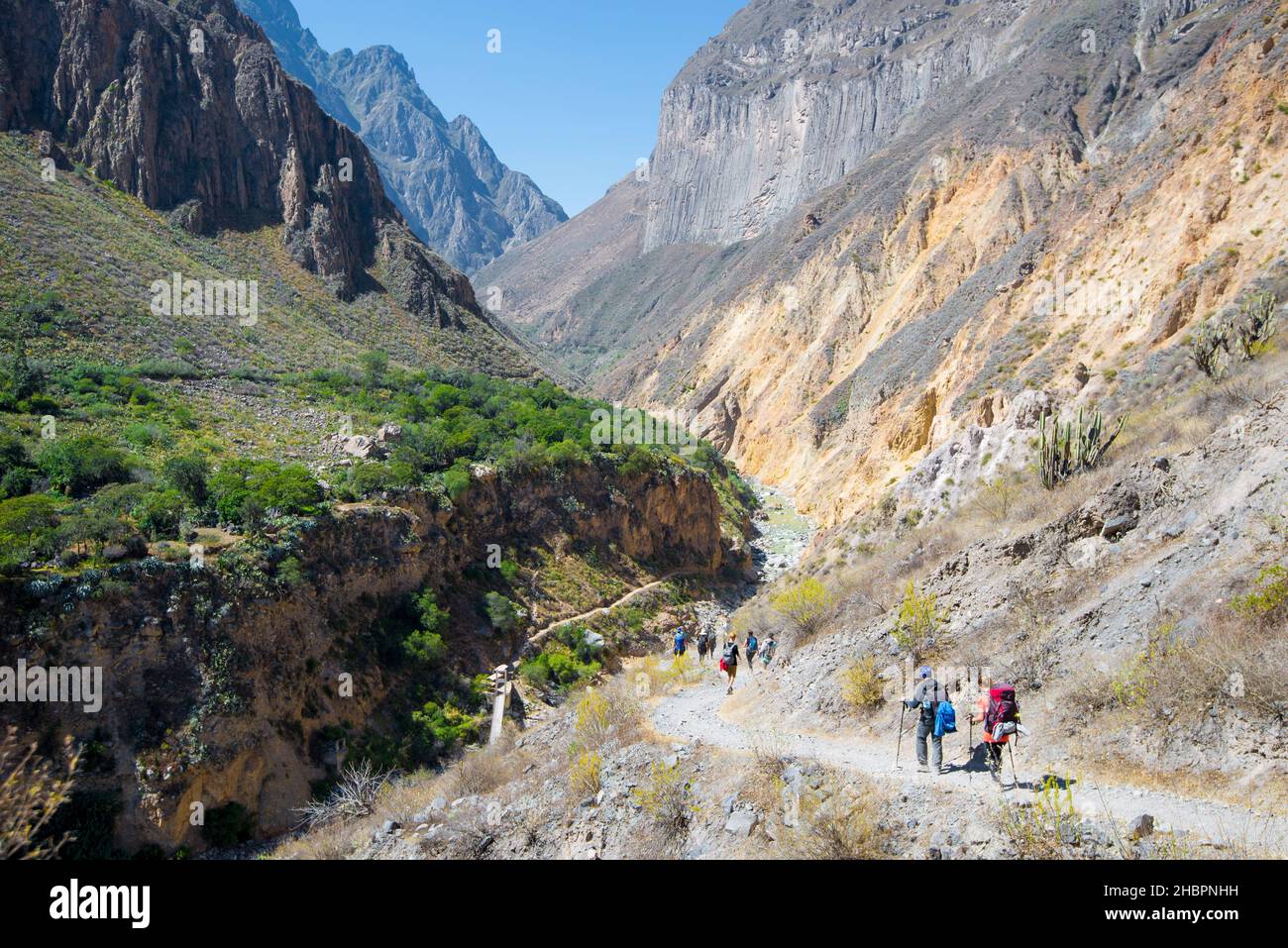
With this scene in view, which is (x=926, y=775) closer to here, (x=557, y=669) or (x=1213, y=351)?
(x=1213, y=351)

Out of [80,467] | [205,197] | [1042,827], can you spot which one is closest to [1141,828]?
[1042,827]

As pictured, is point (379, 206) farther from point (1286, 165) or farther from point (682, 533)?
point (1286, 165)

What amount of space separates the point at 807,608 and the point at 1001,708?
20.9 ft

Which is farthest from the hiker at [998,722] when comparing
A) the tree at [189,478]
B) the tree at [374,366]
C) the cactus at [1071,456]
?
the tree at [374,366]

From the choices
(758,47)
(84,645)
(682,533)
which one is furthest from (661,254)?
(84,645)

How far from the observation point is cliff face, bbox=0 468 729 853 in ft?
39.9

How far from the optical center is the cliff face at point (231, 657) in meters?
12.2

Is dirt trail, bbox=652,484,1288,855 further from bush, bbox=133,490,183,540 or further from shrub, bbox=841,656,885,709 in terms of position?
bush, bbox=133,490,183,540

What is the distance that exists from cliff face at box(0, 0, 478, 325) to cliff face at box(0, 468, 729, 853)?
2990cm

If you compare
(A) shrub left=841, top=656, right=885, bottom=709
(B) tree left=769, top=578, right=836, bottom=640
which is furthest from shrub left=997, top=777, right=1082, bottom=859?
(B) tree left=769, top=578, right=836, bottom=640

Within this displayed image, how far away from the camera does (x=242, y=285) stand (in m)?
38.1

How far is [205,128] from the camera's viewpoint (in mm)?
43938
